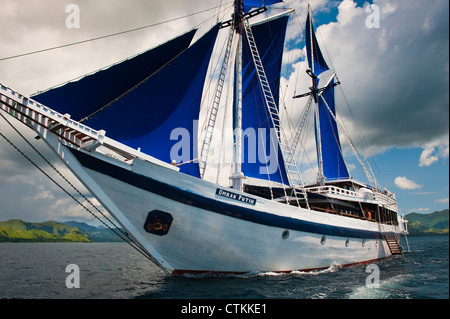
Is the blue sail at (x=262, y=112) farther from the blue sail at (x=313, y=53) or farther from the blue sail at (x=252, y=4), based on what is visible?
the blue sail at (x=313, y=53)

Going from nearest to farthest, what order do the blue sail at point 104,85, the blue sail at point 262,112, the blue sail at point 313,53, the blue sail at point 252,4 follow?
the blue sail at point 104,85, the blue sail at point 262,112, the blue sail at point 252,4, the blue sail at point 313,53

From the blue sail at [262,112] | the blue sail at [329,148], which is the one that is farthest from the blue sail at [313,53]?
the blue sail at [262,112]

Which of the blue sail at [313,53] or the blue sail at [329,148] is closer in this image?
the blue sail at [329,148]

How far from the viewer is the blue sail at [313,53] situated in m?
33.8

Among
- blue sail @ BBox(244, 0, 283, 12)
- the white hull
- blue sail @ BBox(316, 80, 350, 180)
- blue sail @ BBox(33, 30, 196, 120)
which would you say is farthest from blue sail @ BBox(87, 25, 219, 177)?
blue sail @ BBox(316, 80, 350, 180)

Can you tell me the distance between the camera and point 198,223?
36.9 feet

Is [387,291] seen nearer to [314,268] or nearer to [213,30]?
[314,268]

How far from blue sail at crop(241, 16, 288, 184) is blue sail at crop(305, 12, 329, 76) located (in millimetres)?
11132

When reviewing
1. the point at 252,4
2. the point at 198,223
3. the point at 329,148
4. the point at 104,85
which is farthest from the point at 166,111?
the point at 329,148

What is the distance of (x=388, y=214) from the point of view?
2614 cm

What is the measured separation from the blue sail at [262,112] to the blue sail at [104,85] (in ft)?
27.2

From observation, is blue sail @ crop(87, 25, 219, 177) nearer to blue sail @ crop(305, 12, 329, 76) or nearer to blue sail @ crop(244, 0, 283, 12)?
blue sail @ crop(244, 0, 283, 12)
